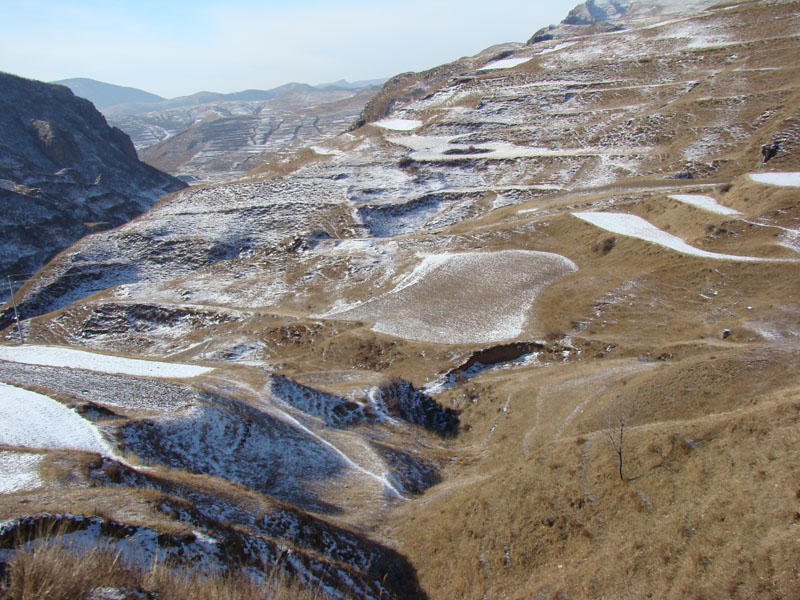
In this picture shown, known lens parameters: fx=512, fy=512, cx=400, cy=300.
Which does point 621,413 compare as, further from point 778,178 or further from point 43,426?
point 778,178

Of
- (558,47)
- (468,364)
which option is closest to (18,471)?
(468,364)

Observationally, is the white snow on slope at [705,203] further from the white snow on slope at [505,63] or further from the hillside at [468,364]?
the white snow on slope at [505,63]

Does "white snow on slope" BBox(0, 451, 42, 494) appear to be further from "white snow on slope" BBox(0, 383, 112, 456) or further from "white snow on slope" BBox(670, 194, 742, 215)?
"white snow on slope" BBox(670, 194, 742, 215)

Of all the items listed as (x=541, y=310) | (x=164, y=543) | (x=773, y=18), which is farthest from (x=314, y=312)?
(x=773, y=18)

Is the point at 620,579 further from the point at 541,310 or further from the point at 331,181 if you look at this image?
the point at 331,181

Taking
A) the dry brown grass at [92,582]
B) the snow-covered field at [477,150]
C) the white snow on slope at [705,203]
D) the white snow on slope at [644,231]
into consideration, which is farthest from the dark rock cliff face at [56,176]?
the dry brown grass at [92,582]

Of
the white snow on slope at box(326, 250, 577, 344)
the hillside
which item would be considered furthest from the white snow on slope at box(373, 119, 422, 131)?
the white snow on slope at box(326, 250, 577, 344)
